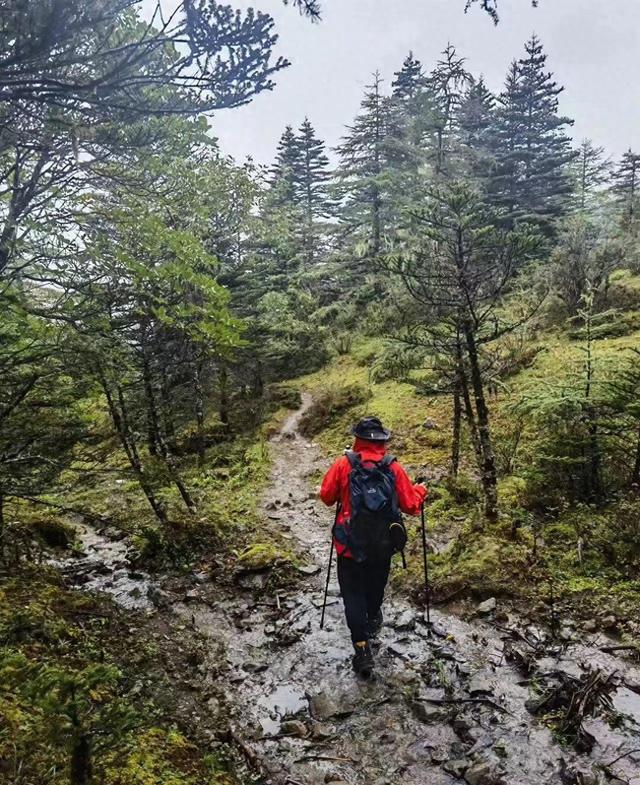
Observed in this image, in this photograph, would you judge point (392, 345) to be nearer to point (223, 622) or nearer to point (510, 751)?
point (223, 622)

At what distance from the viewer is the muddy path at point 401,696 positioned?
3734 mm

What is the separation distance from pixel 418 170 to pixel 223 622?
25.1m

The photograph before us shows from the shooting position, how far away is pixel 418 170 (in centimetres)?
2619

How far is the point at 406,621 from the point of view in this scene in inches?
235

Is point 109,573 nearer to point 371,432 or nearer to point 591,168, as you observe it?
point 371,432

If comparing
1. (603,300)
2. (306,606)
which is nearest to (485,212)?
(306,606)

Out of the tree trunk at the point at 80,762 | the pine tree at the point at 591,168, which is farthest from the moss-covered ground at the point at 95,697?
the pine tree at the point at 591,168

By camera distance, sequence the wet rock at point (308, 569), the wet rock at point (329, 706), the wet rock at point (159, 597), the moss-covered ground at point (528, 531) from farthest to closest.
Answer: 1. the wet rock at point (308, 569)
2. the wet rock at point (159, 597)
3. the moss-covered ground at point (528, 531)
4. the wet rock at point (329, 706)

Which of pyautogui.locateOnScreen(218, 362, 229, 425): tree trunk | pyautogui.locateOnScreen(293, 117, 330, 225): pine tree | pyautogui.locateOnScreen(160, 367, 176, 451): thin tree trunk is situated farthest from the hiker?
pyautogui.locateOnScreen(293, 117, 330, 225): pine tree

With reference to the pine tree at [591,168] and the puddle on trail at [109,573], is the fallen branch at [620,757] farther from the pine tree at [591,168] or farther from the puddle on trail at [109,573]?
the pine tree at [591,168]

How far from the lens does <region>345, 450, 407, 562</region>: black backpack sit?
508cm

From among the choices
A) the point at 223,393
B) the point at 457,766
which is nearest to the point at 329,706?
the point at 457,766

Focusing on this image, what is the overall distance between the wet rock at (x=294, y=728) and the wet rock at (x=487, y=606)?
101 inches

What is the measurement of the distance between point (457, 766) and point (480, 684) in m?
1.03
